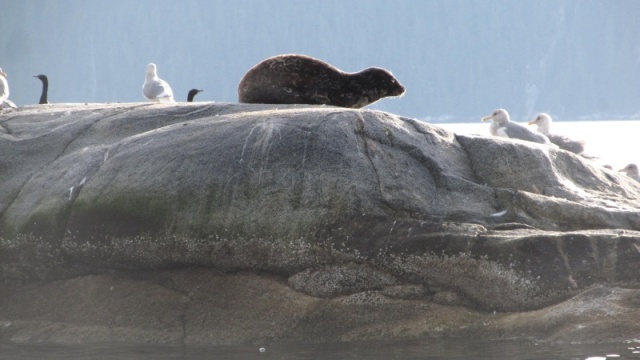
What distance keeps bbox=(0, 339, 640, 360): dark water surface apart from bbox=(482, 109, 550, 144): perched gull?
5915mm

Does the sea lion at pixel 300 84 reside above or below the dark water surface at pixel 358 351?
above

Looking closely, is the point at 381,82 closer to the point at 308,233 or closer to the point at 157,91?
the point at 308,233

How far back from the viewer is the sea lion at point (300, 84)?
751 centimetres

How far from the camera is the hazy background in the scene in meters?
85.4

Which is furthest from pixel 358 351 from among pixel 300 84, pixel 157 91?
pixel 157 91

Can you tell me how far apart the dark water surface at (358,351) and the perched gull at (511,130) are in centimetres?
592

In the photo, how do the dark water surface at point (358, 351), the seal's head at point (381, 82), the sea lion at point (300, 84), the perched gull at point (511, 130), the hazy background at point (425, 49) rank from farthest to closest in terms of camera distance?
the hazy background at point (425, 49) < the perched gull at point (511, 130) < the seal's head at point (381, 82) < the sea lion at point (300, 84) < the dark water surface at point (358, 351)

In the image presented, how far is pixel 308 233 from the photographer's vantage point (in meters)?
5.03

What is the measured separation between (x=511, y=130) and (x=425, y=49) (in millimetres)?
78106

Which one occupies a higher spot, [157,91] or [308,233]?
[157,91]

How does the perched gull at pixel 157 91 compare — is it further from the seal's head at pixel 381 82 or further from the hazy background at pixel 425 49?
the hazy background at pixel 425 49

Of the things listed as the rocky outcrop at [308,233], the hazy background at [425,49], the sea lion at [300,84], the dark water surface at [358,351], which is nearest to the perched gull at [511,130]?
the sea lion at [300,84]

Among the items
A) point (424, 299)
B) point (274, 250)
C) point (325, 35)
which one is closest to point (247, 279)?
point (274, 250)

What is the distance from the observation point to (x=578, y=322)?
4.55 meters
